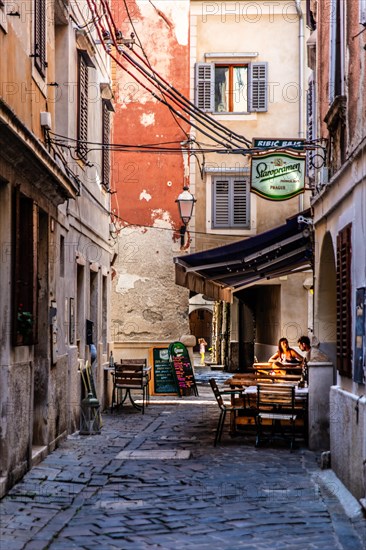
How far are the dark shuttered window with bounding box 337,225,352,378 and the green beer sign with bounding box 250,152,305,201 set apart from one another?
10.3 feet

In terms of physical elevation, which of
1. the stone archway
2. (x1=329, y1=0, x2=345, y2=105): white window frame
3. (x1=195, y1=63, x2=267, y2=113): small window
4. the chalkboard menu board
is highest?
(x1=195, y1=63, x2=267, y2=113): small window

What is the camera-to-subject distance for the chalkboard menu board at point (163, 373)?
24984 millimetres

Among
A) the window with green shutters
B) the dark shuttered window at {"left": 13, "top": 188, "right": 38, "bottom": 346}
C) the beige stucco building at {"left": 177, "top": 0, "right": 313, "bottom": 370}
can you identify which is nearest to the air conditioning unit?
the dark shuttered window at {"left": 13, "top": 188, "right": 38, "bottom": 346}

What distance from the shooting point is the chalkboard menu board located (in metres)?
25.0

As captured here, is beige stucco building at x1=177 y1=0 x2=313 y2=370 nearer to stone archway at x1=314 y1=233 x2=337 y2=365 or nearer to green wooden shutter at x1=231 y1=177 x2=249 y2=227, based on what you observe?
green wooden shutter at x1=231 y1=177 x2=249 y2=227

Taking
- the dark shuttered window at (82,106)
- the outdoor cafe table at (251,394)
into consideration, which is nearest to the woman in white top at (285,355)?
the outdoor cafe table at (251,394)

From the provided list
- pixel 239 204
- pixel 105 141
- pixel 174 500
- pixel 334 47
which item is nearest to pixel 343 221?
pixel 334 47

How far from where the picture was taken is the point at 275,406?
14898 mm

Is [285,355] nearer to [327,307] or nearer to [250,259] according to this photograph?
[250,259]

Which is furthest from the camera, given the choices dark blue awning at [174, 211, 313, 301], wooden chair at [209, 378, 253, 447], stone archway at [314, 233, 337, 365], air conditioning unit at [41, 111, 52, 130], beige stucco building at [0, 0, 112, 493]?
dark blue awning at [174, 211, 313, 301]

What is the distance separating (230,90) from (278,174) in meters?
13.3

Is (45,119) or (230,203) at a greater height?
(230,203)

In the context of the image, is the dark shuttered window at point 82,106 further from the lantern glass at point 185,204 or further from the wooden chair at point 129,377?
the lantern glass at point 185,204

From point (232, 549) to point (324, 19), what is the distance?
28.2 feet
